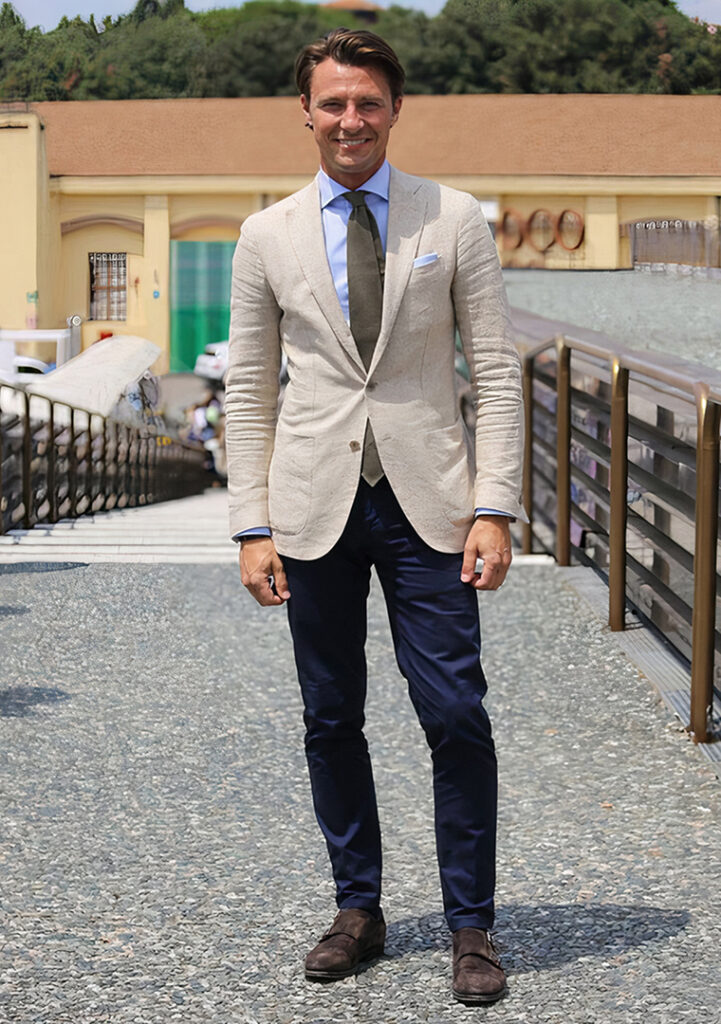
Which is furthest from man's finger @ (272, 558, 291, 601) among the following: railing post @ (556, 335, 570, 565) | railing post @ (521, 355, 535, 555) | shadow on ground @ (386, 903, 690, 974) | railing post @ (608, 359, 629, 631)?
railing post @ (521, 355, 535, 555)

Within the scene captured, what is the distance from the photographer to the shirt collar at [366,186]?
285 centimetres

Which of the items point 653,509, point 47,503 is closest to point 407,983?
point 47,503

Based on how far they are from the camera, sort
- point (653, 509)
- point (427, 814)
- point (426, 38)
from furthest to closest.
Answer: point (653, 509) → point (427, 814) → point (426, 38)

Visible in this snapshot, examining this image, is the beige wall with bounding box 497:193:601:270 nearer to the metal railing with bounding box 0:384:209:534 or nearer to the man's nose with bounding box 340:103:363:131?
the metal railing with bounding box 0:384:209:534

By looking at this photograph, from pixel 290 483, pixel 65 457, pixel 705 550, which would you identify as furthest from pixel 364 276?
pixel 705 550

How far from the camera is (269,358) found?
295cm

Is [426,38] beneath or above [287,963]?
above

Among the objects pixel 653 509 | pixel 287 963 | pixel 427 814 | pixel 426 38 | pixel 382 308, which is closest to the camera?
pixel 382 308

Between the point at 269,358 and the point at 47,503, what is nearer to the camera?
the point at 269,358

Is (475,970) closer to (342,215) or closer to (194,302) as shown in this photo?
(342,215)

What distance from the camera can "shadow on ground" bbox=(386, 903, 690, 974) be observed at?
3.27m

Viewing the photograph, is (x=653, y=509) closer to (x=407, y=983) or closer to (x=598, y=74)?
(x=598, y=74)

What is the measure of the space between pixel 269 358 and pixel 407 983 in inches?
43.6

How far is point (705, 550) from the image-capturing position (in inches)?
180
